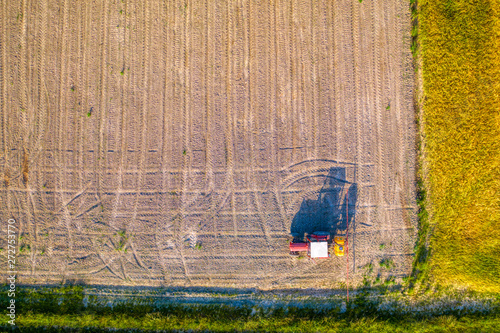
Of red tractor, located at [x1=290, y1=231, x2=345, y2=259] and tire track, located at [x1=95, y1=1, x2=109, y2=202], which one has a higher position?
tire track, located at [x1=95, y1=1, x2=109, y2=202]

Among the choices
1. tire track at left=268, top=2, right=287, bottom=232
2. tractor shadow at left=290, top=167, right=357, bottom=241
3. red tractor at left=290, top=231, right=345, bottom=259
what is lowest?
red tractor at left=290, top=231, right=345, bottom=259

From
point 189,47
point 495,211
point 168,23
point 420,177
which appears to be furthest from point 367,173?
point 168,23

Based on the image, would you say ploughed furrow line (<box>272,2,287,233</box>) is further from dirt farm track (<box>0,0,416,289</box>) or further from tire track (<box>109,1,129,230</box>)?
tire track (<box>109,1,129,230</box>)

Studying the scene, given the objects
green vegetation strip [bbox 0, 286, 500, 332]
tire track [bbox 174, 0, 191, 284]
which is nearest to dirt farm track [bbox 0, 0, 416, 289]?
tire track [bbox 174, 0, 191, 284]

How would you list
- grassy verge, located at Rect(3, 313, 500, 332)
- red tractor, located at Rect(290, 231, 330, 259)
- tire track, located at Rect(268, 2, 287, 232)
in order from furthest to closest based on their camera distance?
tire track, located at Rect(268, 2, 287, 232)
grassy verge, located at Rect(3, 313, 500, 332)
red tractor, located at Rect(290, 231, 330, 259)

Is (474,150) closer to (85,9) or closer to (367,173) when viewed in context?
(367,173)

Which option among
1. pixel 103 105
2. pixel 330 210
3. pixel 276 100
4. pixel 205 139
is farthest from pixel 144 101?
pixel 330 210
